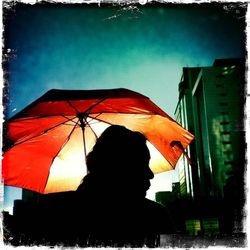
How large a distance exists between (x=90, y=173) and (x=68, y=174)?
1451mm

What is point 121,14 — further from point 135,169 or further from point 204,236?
point 204,236

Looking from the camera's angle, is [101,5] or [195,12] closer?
[101,5]

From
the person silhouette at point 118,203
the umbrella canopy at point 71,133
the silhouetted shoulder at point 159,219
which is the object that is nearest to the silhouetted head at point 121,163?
the person silhouette at point 118,203

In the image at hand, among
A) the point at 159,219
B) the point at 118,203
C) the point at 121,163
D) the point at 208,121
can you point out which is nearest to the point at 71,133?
the point at 121,163

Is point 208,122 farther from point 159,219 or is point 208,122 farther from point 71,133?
point 159,219

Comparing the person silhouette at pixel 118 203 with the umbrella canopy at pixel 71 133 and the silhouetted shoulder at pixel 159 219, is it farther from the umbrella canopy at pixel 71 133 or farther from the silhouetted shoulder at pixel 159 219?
the umbrella canopy at pixel 71 133

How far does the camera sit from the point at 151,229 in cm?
197

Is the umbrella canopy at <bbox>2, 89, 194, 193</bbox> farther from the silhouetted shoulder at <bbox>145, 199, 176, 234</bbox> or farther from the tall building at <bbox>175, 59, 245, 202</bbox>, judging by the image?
the tall building at <bbox>175, 59, 245, 202</bbox>

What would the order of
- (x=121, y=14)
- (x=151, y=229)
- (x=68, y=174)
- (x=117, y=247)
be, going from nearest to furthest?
(x=117, y=247), (x=151, y=229), (x=121, y=14), (x=68, y=174)

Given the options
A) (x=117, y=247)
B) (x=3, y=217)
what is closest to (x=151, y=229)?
(x=117, y=247)

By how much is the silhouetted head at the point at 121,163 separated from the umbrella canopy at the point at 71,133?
35.6 inches

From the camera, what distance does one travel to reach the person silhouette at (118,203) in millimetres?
1905

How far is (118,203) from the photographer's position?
1997mm

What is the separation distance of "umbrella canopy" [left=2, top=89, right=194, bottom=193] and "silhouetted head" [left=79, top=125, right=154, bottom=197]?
90cm
